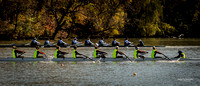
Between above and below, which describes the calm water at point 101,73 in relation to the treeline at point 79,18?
below

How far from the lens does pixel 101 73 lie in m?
24.8

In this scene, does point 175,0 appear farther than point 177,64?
Yes

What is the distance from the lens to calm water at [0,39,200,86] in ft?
70.7

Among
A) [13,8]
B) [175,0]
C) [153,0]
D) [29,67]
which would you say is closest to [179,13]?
[175,0]

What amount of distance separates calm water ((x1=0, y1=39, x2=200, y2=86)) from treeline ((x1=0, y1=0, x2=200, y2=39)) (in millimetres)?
30762

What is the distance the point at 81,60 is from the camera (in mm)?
30453

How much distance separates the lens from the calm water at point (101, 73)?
21547mm

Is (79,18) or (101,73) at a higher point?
(79,18)

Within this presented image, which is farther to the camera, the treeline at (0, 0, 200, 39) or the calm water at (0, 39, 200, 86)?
the treeline at (0, 0, 200, 39)

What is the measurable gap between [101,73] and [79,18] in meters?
39.7

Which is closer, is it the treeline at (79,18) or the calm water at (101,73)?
the calm water at (101,73)

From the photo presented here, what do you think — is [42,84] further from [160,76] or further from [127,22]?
[127,22]

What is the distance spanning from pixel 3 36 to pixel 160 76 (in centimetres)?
4460

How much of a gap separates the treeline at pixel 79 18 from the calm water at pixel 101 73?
3076 cm
